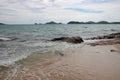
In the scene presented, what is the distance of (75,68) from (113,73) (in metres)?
1.70

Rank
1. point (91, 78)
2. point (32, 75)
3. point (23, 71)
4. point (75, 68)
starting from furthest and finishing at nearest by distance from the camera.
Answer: point (75, 68), point (23, 71), point (32, 75), point (91, 78)

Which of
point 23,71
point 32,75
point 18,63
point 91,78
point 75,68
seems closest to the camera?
point 91,78

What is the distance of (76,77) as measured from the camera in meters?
5.97

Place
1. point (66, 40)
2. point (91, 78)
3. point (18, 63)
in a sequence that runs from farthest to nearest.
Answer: point (66, 40), point (18, 63), point (91, 78)

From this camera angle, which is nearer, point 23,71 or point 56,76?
point 56,76

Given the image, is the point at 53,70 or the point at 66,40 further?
the point at 66,40

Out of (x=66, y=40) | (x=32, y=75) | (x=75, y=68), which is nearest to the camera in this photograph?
(x=32, y=75)

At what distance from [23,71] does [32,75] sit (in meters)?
0.70

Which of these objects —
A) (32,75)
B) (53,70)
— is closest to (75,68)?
(53,70)

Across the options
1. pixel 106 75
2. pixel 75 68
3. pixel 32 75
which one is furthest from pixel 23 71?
pixel 106 75

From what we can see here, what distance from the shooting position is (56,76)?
613 centimetres

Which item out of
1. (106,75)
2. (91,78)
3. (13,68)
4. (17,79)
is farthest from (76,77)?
(13,68)

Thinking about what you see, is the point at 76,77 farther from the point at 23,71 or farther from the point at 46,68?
the point at 23,71

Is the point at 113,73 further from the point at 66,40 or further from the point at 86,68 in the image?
the point at 66,40
